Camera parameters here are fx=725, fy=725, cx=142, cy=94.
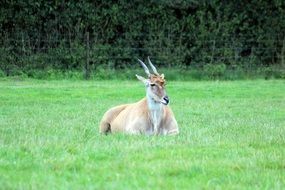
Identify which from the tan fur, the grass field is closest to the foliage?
the grass field

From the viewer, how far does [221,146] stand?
28.7 feet

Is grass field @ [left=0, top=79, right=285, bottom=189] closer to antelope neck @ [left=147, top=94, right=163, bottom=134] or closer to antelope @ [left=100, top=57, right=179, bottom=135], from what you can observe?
antelope @ [left=100, top=57, right=179, bottom=135]

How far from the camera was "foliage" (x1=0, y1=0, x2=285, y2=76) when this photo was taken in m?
27.5

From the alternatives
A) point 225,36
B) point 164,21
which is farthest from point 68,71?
point 225,36

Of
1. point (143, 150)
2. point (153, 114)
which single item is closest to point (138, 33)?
point (153, 114)

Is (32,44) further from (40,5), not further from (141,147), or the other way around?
(141,147)

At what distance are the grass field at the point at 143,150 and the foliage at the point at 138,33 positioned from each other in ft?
34.7

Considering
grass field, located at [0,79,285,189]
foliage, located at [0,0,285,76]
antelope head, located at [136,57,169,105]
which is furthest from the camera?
foliage, located at [0,0,285,76]

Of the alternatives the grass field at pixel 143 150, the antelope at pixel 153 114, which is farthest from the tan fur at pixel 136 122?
the grass field at pixel 143 150

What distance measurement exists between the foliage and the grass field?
10.6 metres

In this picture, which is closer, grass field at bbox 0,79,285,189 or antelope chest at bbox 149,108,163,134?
grass field at bbox 0,79,285,189

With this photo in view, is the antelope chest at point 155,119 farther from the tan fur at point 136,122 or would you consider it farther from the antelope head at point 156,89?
the antelope head at point 156,89

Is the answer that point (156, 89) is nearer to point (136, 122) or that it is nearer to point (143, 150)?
point (136, 122)

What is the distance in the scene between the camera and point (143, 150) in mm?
8203
